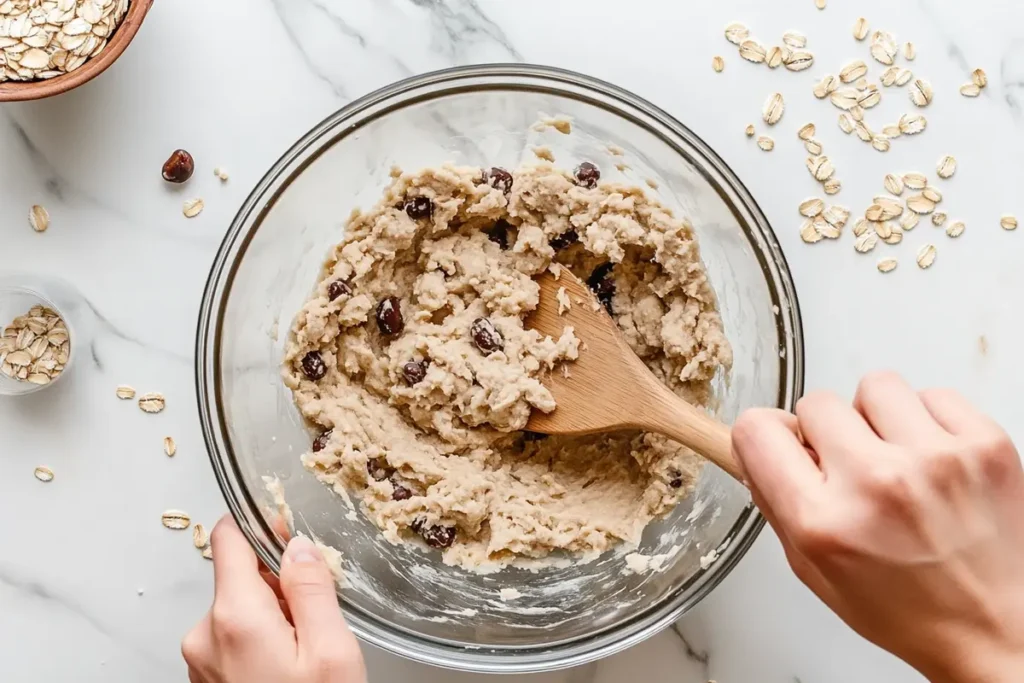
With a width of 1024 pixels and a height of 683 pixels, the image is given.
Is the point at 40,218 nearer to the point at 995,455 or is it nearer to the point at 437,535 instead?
the point at 437,535

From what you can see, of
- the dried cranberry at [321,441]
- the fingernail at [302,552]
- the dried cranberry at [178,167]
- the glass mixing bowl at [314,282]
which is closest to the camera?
the fingernail at [302,552]

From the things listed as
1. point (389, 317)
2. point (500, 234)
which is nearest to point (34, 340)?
point (389, 317)

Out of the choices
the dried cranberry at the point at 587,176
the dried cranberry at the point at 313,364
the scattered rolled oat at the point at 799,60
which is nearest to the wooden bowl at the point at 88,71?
the dried cranberry at the point at 313,364

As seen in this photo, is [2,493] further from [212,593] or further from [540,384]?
[540,384]

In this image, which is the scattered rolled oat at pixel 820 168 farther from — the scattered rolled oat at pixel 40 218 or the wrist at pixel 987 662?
the scattered rolled oat at pixel 40 218

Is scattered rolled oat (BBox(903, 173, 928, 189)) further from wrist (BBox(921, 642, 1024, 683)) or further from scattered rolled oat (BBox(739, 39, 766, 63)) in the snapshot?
wrist (BBox(921, 642, 1024, 683))
